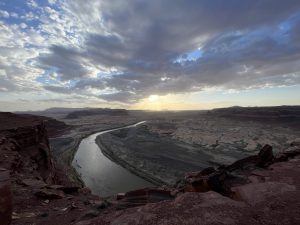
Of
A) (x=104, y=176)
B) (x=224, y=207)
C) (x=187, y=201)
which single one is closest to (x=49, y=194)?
(x=187, y=201)

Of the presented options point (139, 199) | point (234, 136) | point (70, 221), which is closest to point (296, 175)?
point (139, 199)

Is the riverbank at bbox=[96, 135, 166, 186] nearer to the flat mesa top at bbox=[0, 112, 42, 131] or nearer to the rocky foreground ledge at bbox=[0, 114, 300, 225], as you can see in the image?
the flat mesa top at bbox=[0, 112, 42, 131]

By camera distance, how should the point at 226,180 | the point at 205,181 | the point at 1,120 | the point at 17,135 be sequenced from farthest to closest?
the point at 1,120 < the point at 17,135 < the point at 226,180 < the point at 205,181

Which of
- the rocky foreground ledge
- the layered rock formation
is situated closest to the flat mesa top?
the rocky foreground ledge

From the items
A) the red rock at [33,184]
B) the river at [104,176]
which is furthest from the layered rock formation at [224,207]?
the river at [104,176]

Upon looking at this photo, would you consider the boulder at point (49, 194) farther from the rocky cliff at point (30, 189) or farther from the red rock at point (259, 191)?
the red rock at point (259, 191)

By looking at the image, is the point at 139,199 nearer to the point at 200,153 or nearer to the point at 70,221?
the point at 70,221

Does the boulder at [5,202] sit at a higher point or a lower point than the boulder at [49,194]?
higher
